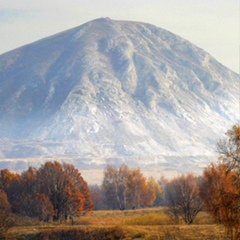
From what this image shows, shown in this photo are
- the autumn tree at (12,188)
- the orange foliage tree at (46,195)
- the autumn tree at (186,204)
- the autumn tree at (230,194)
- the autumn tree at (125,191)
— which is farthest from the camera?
the autumn tree at (125,191)

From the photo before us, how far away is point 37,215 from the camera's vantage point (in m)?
74.2

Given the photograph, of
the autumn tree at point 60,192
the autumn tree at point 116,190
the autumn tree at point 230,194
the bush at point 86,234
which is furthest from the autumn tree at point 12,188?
the autumn tree at point 230,194

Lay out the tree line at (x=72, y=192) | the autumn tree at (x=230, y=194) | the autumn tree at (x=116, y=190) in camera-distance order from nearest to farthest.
Answer: the autumn tree at (x=230, y=194) → the tree line at (x=72, y=192) → the autumn tree at (x=116, y=190)

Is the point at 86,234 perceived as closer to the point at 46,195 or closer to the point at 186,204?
the point at 186,204

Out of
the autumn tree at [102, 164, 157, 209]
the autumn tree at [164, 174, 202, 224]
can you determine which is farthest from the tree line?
the autumn tree at [102, 164, 157, 209]

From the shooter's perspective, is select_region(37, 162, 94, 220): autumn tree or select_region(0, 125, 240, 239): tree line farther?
select_region(37, 162, 94, 220): autumn tree

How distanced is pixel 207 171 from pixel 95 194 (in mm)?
63408

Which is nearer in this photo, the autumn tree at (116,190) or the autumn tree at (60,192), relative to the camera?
the autumn tree at (60,192)

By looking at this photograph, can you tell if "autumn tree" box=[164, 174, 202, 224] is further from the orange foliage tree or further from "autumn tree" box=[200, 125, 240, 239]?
"autumn tree" box=[200, 125, 240, 239]

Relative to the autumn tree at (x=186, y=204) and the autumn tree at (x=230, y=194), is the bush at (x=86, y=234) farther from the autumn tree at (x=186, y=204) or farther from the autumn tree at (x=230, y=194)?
the autumn tree at (x=230, y=194)

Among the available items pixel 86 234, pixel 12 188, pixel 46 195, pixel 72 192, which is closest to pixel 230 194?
pixel 86 234

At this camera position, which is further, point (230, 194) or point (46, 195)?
point (46, 195)

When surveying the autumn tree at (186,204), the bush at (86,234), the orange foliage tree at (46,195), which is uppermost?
the orange foliage tree at (46,195)

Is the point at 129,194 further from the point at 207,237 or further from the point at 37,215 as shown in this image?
the point at 207,237
